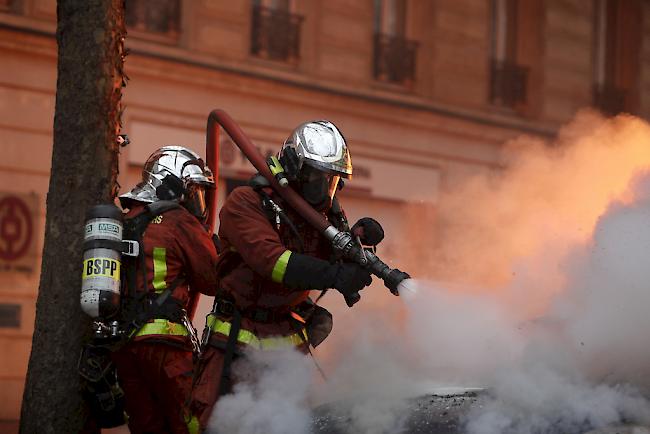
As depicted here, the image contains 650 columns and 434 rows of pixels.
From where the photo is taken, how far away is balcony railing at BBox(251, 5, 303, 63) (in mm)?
12438

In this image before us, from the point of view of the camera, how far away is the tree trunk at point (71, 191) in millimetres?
5617

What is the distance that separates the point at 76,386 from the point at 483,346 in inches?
108

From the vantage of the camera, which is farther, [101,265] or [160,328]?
[160,328]

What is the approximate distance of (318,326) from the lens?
4.76 metres

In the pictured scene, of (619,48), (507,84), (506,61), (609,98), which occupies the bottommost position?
(507,84)

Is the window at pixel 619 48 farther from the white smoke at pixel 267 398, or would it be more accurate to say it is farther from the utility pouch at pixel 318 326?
the white smoke at pixel 267 398

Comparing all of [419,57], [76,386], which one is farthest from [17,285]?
[419,57]

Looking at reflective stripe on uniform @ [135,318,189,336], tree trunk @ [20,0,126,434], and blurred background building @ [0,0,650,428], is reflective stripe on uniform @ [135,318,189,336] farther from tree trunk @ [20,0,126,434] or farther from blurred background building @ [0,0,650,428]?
blurred background building @ [0,0,650,428]

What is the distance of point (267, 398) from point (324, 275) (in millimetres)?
516

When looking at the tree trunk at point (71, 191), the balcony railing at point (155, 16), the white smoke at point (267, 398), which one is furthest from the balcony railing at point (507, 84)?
the white smoke at point (267, 398)

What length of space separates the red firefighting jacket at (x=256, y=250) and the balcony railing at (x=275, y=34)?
814 centimetres

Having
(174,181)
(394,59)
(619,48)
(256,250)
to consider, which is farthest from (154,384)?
(619,48)

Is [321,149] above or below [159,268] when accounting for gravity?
above

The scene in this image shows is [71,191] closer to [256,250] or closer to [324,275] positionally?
[256,250]
